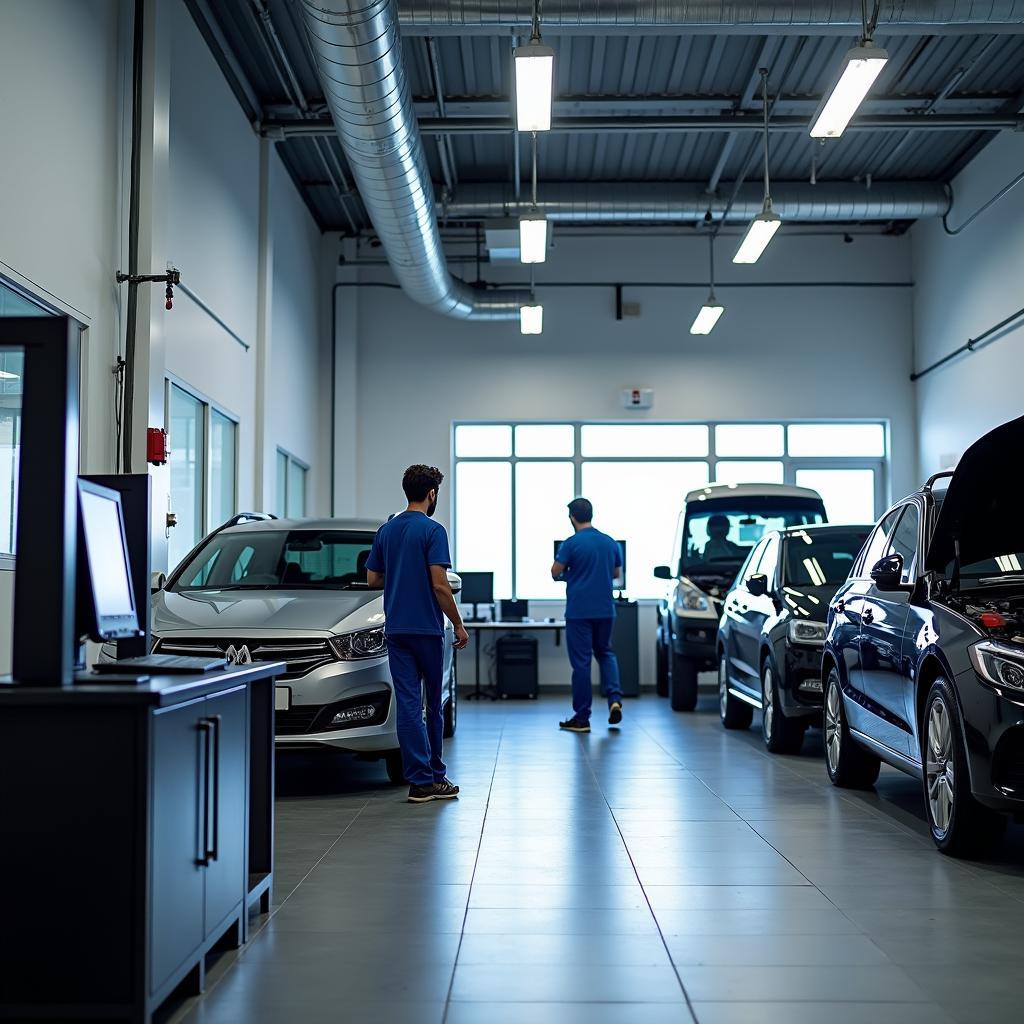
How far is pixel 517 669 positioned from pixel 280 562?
25.8 feet

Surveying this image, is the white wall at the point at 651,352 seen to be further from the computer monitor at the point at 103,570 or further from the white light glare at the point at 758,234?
the computer monitor at the point at 103,570

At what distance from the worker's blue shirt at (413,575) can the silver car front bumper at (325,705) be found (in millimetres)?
365

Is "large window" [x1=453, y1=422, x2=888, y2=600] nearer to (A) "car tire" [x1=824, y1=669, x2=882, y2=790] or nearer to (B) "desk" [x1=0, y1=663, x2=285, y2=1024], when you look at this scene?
(A) "car tire" [x1=824, y1=669, x2=882, y2=790]

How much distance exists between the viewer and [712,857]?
18.3 feet

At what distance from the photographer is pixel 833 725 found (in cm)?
763

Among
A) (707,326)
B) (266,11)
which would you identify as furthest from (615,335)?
(266,11)

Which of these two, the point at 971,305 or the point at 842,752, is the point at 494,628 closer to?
the point at 971,305

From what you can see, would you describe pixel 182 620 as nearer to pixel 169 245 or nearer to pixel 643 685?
pixel 169 245

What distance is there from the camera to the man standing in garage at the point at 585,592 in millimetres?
11062

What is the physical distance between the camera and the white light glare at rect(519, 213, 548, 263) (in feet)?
37.8

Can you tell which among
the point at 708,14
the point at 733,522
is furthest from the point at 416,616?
the point at 733,522

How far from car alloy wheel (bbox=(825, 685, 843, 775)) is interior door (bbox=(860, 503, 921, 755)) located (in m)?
0.68

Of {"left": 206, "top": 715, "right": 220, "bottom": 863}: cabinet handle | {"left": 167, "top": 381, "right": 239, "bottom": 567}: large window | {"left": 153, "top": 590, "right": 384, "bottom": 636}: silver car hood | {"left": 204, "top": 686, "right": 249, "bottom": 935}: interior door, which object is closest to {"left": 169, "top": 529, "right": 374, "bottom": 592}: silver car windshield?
{"left": 153, "top": 590, "right": 384, "bottom": 636}: silver car hood

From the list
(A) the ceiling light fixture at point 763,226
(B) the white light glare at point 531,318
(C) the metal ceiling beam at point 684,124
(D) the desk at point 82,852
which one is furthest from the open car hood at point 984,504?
(B) the white light glare at point 531,318
